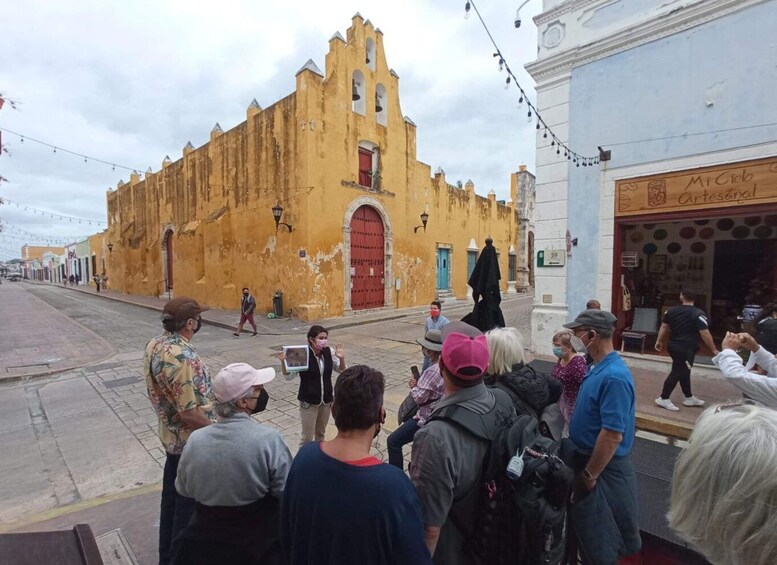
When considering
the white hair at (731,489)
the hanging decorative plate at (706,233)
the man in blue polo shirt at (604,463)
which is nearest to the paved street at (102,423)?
the man in blue polo shirt at (604,463)

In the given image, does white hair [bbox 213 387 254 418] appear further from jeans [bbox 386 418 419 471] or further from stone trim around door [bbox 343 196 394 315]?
stone trim around door [bbox 343 196 394 315]

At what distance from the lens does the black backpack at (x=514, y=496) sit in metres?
1.51

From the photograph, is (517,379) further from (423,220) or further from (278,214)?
(423,220)

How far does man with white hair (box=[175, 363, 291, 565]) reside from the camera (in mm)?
1658

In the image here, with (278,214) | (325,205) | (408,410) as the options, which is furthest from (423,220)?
(408,410)

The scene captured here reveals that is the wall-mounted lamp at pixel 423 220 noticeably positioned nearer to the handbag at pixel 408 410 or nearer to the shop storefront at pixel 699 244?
the shop storefront at pixel 699 244

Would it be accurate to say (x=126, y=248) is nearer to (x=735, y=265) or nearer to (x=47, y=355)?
(x=47, y=355)

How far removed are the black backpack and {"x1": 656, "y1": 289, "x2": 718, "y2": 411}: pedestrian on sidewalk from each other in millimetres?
4193

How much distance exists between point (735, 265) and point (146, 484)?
1071 centimetres

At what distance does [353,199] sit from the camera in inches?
572

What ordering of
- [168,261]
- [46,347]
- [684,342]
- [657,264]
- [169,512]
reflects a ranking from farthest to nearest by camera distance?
[168,261] → [46,347] → [657,264] → [684,342] → [169,512]

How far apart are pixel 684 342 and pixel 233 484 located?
531cm

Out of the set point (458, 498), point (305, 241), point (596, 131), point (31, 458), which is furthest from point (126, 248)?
point (458, 498)

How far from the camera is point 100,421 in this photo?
4770 mm
